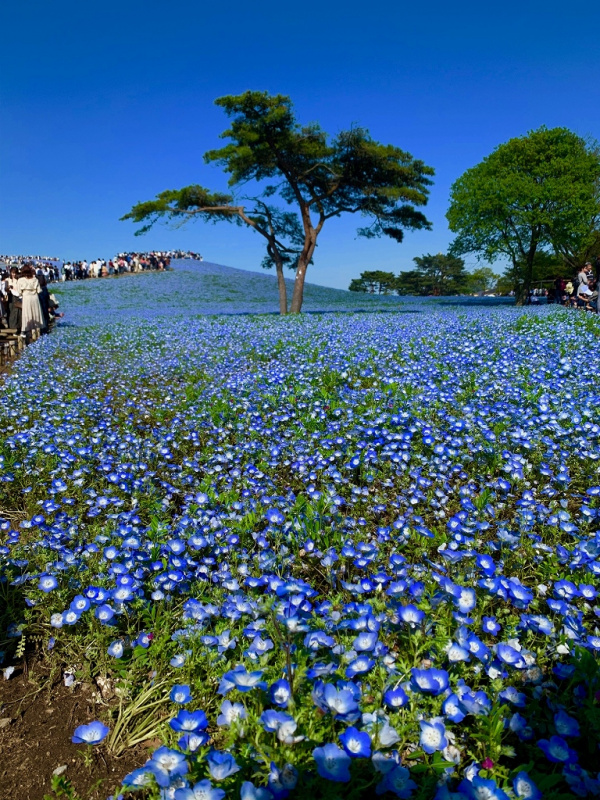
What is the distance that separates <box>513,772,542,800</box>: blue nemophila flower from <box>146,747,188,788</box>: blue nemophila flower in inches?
40.2

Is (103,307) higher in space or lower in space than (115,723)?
higher

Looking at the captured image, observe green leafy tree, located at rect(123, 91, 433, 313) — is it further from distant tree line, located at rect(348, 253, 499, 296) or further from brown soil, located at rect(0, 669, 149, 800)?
distant tree line, located at rect(348, 253, 499, 296)

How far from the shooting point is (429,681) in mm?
1804

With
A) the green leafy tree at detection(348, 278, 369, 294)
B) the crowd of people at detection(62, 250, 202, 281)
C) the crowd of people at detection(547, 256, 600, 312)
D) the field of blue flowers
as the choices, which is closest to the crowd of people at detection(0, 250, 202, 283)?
the crowd of people at detection(62, 250, 202, 281)

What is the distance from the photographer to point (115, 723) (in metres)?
2.07

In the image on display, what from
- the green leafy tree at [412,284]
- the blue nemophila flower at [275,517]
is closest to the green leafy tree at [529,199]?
the blue nemophila flower at [275,517]

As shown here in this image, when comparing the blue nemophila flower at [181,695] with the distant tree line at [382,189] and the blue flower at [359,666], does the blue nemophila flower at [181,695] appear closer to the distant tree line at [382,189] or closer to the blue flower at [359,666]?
the blue flower at [359,666]

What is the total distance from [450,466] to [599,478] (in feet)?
3.65

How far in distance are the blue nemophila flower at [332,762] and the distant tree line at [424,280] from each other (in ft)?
247

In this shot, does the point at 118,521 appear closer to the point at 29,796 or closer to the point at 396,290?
the point at 29,796

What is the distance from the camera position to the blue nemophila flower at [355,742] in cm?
151

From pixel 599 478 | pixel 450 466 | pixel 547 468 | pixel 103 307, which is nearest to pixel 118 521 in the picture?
pixel 450 466

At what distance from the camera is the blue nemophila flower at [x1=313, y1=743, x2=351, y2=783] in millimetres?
1412

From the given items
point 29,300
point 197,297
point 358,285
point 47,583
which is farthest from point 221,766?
point 358,285
